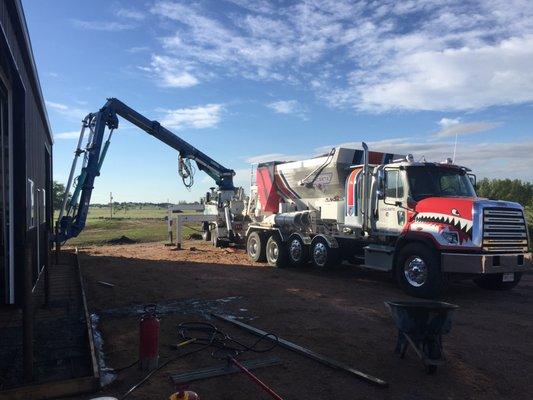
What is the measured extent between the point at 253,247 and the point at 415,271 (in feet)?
26.4

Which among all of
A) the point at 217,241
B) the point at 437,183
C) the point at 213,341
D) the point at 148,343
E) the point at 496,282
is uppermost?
the point at 437,183

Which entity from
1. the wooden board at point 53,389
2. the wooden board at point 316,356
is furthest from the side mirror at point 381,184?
the wooden board at point 53,389

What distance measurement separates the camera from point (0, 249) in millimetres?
8953

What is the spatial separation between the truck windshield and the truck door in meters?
0.26

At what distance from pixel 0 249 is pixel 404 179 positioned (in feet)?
28.8

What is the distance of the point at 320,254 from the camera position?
14.5 m

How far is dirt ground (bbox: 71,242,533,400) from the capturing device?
5422 mm

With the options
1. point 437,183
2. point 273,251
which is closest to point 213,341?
point 437,183

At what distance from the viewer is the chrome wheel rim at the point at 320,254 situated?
563 inches

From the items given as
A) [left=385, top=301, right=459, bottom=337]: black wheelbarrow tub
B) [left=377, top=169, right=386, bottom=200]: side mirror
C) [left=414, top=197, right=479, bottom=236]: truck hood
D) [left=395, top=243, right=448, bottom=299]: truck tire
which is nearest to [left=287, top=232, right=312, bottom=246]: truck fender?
[left=377, top=169, right=386, bottom=200]: side mirror

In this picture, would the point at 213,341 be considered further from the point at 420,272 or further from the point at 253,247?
the point at 253,247

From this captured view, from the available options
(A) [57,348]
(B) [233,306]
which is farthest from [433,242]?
(A) [57,348]

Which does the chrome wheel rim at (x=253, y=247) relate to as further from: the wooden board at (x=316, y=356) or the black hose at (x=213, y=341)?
the black hose at (x=213, y=341)

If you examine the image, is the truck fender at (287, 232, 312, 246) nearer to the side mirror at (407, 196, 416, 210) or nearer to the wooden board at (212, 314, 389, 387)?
the side mirror at (407, 196, 416, 210)
